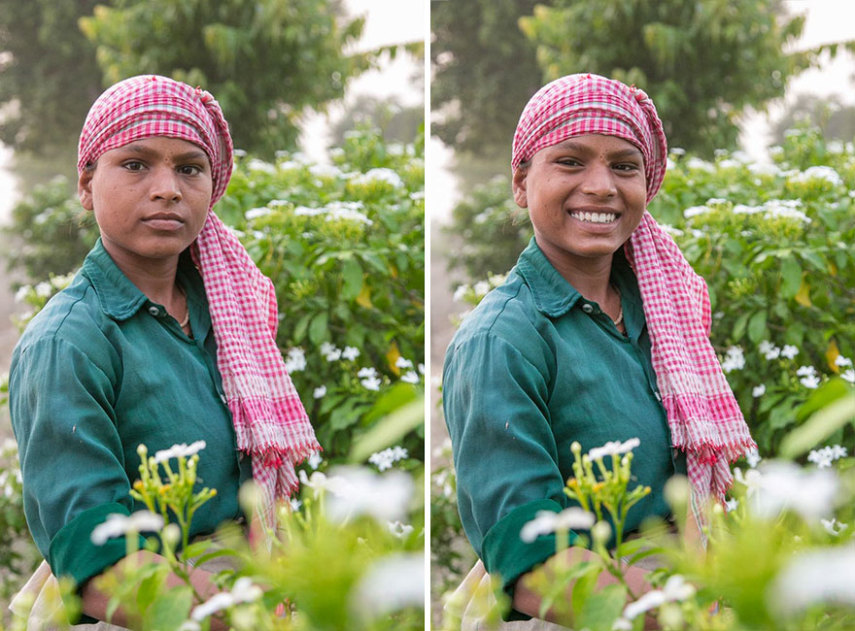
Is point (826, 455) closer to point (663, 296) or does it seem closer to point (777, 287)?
point (777, 287)

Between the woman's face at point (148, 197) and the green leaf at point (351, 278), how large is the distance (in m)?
0.88

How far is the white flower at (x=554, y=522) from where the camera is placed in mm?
1128

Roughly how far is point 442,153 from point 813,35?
1.96 m

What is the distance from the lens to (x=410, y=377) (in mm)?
2525

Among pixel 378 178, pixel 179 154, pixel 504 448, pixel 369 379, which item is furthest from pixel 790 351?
pixel 179 154

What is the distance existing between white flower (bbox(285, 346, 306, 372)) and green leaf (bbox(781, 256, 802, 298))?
49.5 inches

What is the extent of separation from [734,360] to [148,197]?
1674mm

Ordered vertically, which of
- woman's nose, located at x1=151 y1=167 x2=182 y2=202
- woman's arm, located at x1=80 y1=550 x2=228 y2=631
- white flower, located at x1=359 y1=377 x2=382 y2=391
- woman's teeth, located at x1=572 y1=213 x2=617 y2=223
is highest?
woman's nose, located at x1=151 y1=167 x2=182 y2=202

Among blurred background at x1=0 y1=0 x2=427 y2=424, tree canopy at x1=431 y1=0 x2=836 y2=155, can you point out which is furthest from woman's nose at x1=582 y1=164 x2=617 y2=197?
tree canopy at x1=431 y1=0 x2=836 y2=155

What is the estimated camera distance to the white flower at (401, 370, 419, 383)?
2.48 m

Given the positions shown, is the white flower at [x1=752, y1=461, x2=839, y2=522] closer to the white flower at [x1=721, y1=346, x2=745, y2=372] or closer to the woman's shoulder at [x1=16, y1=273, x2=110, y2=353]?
the woman's shoulder at [x1=16, y1=273, x2=110, y2=353]

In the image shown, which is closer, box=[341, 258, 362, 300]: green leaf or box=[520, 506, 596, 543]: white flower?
box=[520, 506, 596, 543]: white flower

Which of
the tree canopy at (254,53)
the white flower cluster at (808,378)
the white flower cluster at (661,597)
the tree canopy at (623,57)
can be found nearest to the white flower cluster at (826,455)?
the white flower cluster at (808,378)

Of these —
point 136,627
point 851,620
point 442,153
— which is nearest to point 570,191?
point 851,620
